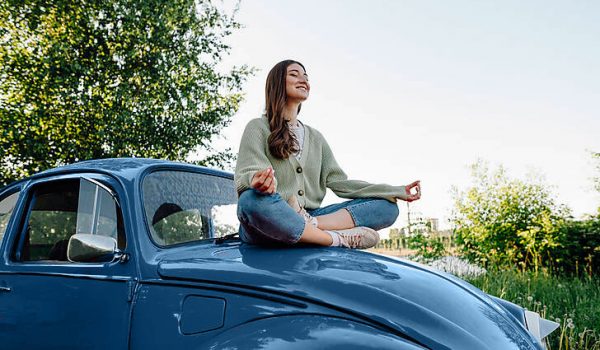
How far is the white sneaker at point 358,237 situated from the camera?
9.21 feet

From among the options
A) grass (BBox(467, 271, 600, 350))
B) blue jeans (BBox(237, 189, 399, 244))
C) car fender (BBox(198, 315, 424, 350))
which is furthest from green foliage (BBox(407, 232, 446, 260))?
car fender (BBox(198, 315, 424, 350))

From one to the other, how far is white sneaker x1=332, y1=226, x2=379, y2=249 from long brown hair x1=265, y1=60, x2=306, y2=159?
1.75 ft

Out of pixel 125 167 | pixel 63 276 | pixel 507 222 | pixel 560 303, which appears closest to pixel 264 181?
pixel 125 167

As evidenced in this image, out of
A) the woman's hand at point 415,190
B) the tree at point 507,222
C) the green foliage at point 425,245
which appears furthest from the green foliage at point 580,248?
the woman's hand at point 415,190

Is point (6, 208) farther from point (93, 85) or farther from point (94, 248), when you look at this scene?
point (93, 85)

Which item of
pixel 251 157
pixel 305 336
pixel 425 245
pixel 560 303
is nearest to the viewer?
pixel 305 336

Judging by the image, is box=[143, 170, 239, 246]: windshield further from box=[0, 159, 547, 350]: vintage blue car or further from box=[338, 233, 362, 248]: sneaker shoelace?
box=[338, 233, 362, 248]: sneaker shoelace

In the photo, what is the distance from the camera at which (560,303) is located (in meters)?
6.72

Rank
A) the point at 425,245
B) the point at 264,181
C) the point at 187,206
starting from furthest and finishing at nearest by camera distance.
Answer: the point at 425,245 → the point at 187,206 → the point at 264,181

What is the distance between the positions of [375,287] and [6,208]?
3044 millimetres

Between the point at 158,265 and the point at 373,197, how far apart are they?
1235 millimetres

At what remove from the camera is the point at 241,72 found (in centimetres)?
1667

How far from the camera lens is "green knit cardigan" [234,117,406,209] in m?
2.82

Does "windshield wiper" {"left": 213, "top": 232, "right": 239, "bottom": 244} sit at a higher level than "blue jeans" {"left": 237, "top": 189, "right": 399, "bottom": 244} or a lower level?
lower
